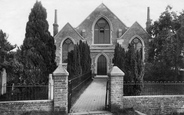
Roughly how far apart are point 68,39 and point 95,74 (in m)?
5.90

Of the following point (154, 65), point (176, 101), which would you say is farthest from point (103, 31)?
point (176, 101)

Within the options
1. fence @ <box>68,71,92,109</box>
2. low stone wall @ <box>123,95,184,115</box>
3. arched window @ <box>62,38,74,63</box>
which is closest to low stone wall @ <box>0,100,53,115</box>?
fence @ <box>68,71,92,109</box>

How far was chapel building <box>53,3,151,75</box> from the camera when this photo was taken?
67.8ft

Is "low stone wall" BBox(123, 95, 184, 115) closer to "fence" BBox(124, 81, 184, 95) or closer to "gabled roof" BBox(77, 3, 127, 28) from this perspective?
"fence" BBox(124, 81, 184, 95)

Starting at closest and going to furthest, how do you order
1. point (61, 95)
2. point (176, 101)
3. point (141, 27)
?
point (61, 95), point (176, 101), point (141, 27)

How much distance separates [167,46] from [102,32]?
1054 cm

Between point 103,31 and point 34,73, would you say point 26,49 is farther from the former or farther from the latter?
point 103,31

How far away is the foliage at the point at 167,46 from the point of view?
13.6 m

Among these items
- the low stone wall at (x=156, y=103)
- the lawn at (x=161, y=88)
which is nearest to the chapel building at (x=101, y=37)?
the lawn at (x=161, y=88)

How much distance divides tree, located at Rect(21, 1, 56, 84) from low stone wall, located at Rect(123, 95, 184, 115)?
6470mm

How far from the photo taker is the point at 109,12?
22609mm

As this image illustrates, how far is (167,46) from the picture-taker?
44.9ft

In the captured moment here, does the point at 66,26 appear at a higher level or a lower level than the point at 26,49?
higher

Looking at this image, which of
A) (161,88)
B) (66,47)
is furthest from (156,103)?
(66,47)
